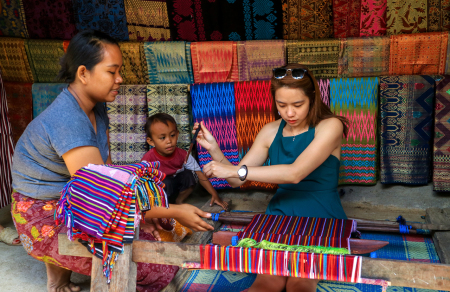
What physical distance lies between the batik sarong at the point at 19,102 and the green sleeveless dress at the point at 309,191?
9.02 ft

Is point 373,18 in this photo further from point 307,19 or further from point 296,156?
point 296,156

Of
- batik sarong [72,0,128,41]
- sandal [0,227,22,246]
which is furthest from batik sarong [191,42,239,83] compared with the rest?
sandal [0,227,22,246]

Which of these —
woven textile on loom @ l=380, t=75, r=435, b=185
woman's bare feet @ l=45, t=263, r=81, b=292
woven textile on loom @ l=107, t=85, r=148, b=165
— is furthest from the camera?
woven textile on loom @ l=107, t=85, r=148, b=165

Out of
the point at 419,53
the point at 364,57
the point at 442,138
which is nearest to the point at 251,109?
the point at 364,57

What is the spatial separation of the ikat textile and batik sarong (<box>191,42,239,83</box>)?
1165 millimetres

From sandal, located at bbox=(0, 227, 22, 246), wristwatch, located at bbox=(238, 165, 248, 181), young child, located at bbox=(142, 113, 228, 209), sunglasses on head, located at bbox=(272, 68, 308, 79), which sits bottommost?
sandal, located at bbox=(0, 227, 22, 246)

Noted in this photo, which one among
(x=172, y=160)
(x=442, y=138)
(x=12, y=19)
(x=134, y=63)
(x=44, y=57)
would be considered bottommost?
(x=172, y=160)

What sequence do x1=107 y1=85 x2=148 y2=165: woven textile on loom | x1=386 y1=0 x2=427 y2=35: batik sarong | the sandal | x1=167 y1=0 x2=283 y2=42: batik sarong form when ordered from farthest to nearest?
x1=107 y1=85 x2=148 y2=165: woven textile on loom → x1=167 y1=0 x2=283 y2=42: batik sarong → x1=386 y1=0 x2=427 y2=35: batik sarong → the sandal

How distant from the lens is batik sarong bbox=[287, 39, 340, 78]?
3.32m

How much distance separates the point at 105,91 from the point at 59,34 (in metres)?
2.05

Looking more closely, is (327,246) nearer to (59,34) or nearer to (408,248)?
(408,248)

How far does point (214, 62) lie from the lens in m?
3.56

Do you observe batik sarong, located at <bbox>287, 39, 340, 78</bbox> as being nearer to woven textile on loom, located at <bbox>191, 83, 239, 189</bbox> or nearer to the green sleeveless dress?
woven textile on loom, located at <bbox>191, 83, 239, 189</bbox>

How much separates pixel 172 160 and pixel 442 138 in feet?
7.24
